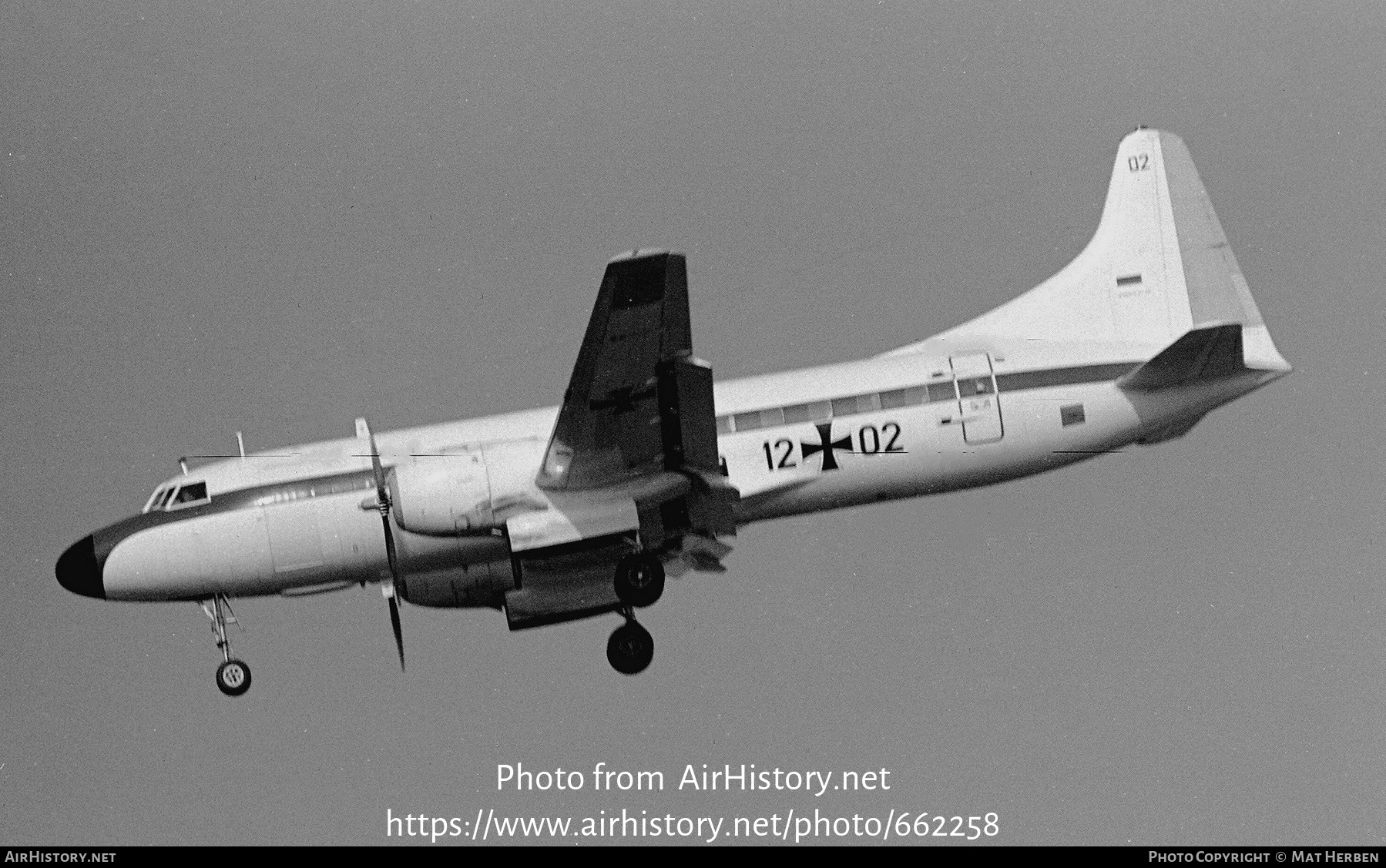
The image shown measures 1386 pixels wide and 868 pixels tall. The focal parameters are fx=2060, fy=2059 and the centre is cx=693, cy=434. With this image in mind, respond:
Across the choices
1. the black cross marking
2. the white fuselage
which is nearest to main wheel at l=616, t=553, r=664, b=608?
the white fuselage

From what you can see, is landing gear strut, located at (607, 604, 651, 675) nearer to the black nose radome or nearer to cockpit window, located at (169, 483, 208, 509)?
cockpit window, located at (169, 483, 208, 509)

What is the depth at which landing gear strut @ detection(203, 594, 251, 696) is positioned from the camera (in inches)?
1107

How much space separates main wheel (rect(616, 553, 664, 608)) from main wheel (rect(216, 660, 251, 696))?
5.49 metres

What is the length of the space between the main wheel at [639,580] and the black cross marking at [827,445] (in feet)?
8.91

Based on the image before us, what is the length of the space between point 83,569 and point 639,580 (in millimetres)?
7618

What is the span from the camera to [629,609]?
28875mm

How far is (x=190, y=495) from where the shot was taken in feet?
91.6

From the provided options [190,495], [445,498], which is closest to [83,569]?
[190,495]

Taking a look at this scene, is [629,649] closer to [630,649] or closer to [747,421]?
[630,649]

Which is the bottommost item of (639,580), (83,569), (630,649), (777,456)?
(630,649)

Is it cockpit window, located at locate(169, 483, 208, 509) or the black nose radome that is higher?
cockpit window, located at locate(169, 483, 208, 509)

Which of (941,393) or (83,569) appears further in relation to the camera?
(941,393)
